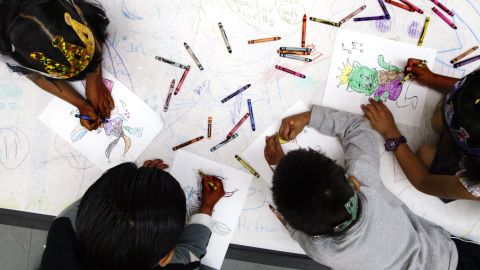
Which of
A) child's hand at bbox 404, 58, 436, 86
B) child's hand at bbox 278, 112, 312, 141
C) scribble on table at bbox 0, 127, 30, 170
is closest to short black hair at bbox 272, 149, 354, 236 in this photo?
child's hand at bbox 278, 112, 312, 141

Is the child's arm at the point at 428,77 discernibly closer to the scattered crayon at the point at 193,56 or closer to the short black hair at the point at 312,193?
the short black hair at the point at 312,193

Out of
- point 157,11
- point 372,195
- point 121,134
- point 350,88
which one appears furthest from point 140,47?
point 372,195

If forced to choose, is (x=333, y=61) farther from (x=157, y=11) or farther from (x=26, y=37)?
(x=26, y=37)

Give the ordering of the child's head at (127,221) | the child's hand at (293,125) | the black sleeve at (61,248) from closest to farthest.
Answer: the child's head at (127,221) < the black sleeve at (61,248) < the child's hand at (293,125)

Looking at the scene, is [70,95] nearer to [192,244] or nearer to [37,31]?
[37,31]

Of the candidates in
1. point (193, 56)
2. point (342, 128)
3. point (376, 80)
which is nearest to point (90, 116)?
point (193, 56)

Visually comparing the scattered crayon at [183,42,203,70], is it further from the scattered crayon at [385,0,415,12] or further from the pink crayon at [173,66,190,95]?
the scattered crayon at [385,0,415,12]

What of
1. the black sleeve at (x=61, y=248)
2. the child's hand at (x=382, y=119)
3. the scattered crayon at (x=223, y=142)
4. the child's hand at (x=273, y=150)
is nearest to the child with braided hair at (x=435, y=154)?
the child's hand at (x=382, y=119)

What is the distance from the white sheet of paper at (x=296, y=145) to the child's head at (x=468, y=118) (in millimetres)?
275

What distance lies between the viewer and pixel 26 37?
2.20 feet

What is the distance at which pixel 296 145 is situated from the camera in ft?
3.03

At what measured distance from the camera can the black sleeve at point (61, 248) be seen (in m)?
0.80

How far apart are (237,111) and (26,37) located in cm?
51

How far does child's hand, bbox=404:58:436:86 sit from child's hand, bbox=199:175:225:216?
60 centimetres
